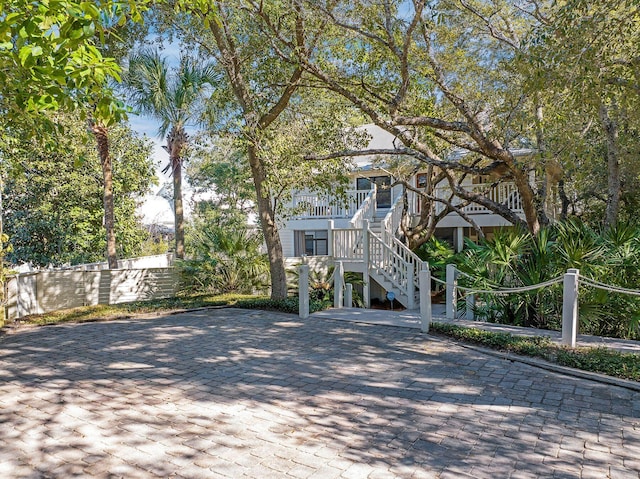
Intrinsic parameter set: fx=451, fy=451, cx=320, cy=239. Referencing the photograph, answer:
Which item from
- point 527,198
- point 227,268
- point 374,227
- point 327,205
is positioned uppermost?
point 327,205

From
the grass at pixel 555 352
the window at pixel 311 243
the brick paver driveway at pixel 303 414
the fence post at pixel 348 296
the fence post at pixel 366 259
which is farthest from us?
the window at pixel 311 243

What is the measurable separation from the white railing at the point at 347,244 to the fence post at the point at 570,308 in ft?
24.9

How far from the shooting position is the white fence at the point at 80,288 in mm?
10453

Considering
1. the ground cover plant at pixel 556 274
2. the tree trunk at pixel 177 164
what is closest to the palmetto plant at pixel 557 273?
the ground cover plant at pixel 556 274

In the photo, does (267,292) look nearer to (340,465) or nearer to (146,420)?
(146,420)

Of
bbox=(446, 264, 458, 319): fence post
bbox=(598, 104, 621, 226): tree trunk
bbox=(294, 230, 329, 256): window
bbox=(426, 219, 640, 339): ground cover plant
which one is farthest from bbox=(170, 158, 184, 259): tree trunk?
bbox=(598, 104, 621, 226): tree trunk

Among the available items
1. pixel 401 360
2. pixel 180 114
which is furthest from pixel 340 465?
pixel 180 114

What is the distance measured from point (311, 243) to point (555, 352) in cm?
1415

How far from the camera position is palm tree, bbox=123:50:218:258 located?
14211 mm

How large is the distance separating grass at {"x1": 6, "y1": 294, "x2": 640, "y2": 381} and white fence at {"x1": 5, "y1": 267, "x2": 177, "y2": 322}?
0.49 metres

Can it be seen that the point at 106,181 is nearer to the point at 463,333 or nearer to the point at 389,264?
the point at 389,264

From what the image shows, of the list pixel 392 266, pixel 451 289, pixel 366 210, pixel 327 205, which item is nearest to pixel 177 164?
pixel 327 205

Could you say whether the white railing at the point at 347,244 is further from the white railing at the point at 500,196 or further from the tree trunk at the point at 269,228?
the white railing at the point at 500,196

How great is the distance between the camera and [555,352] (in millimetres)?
6234
